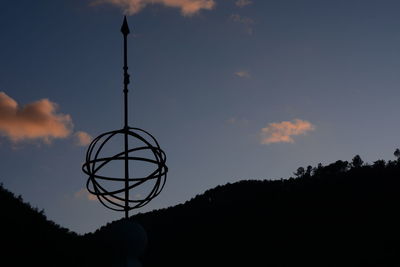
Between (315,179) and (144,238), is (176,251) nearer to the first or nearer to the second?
(315,179)

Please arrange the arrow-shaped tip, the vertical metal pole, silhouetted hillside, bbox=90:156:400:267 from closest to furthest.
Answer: the vertical metal pole, the arrow-shaped tip, silhouetted hillside, bbox=90:156:400:267

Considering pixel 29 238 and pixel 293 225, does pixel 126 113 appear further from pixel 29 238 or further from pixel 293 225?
pixel 293 225

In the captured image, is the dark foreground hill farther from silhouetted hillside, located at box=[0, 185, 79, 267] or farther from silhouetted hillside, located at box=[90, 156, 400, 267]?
silhouetted hillside, located at box=[0, 185, 79, 267]

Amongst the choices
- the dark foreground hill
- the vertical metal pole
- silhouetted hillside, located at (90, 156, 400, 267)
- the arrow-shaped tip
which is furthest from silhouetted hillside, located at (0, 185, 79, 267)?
silhouetted hillside, located at (90, 156, 400, 267)

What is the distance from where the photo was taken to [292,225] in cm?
9388

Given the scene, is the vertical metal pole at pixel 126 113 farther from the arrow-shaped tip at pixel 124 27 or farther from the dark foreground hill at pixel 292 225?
the dark foreground hill at pixel 292 225

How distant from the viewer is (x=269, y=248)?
3425 inches

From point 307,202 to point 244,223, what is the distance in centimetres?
1269

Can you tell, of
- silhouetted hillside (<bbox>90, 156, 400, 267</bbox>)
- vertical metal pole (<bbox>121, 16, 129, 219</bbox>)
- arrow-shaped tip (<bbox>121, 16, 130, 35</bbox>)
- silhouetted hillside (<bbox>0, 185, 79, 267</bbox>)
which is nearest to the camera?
vertical metal pole (<bbox>121, 16, 129, 219</bbox>)

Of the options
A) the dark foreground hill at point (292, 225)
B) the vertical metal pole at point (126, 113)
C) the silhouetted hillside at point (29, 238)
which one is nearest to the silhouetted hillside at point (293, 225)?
the dark foreground hill at point (292, 225)

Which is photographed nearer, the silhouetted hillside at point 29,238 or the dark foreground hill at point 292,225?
the silhouetted hillside at point 29,238

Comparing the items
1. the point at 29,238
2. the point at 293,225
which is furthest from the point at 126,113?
the point at 293,225

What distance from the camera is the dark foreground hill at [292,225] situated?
77.8 m

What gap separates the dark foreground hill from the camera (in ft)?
255
